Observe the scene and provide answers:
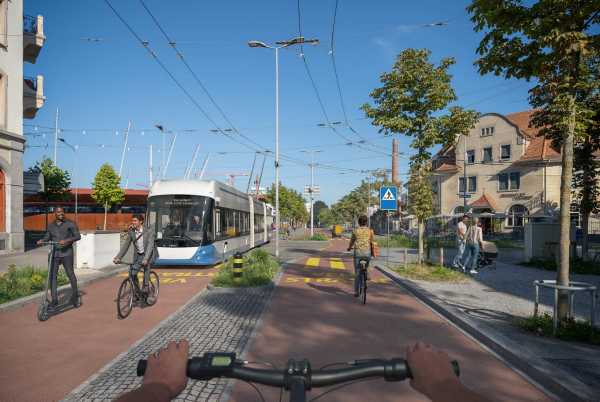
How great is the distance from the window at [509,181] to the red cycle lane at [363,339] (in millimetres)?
35462

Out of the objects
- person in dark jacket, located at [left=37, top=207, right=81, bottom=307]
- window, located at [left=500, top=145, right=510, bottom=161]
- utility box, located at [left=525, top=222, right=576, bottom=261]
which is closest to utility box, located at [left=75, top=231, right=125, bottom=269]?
person in dark jacket, located at [left=37, top=207, right=81, bottom=307]

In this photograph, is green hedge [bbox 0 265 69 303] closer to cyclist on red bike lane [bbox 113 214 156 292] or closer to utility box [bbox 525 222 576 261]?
cyclist on red bike lane [bbox 113 214 156 292]

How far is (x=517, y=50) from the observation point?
6.50 m

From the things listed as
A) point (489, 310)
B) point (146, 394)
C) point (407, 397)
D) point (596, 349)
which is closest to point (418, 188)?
point (489, 310)

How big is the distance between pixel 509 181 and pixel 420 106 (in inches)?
1254

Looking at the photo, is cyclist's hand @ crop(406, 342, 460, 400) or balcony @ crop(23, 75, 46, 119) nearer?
cyclist's hand @ crop(406, 342, 460, 400)

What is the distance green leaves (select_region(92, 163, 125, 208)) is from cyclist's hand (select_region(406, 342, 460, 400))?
4957 cm

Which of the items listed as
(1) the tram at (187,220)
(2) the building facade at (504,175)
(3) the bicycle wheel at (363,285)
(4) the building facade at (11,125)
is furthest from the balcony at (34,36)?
(2) the building facade at (504,175)

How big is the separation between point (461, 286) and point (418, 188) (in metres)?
4.32

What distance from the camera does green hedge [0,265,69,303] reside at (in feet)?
28.8

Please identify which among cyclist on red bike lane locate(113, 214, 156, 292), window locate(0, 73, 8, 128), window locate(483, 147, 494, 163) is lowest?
cyclist on red bike lane locate(113, 214, 156, 292)

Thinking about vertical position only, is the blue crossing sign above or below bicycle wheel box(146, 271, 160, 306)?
above

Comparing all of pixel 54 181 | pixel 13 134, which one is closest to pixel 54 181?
pixel 54 181

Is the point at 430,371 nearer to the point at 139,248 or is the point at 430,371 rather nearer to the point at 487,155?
the point at 139,248
